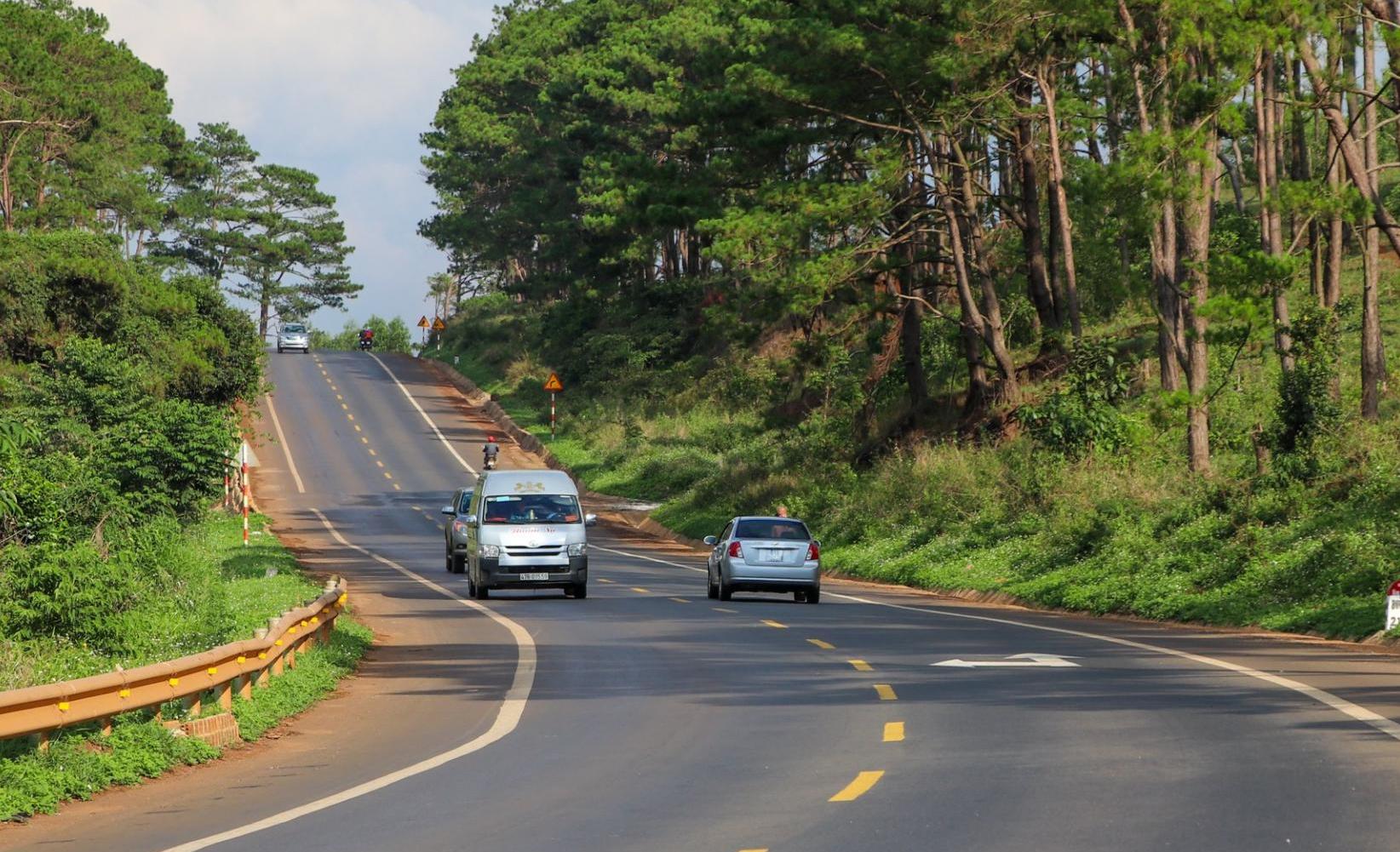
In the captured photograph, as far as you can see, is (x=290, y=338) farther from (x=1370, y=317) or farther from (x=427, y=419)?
(x=1370, y=317)

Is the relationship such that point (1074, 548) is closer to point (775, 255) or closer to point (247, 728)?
point (775, 255)

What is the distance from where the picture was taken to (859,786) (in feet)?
37.3

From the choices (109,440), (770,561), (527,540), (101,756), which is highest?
(109,440)

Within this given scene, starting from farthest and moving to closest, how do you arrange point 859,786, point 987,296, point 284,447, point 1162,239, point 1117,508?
point 284,447 < point 987,296 < point 1162,239 < point 1117,508 < point 859,786

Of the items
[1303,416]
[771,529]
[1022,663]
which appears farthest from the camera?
[1303,416]

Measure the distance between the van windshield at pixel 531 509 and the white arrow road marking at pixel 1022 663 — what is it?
1299cm

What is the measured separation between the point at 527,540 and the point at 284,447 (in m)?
50.9

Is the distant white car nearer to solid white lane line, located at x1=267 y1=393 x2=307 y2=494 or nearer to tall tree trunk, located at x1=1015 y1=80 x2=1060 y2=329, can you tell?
solid white lane line, located at x1=267 y1=393 x2=307 y2=494

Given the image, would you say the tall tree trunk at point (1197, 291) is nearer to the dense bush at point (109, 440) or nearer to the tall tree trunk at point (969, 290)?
the tall tree trunk at point (969, 290)

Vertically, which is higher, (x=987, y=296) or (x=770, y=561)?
(x=987, y=296)

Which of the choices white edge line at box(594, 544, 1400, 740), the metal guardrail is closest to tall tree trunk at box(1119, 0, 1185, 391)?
white edge line at box(594, 544, 1400, 740)

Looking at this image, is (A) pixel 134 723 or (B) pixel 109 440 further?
(B) pixel 109 440

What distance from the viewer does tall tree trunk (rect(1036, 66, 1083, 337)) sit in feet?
135

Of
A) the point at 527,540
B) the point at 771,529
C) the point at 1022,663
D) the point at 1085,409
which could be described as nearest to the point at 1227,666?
the point at 1022,663
